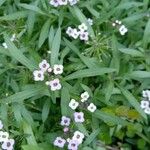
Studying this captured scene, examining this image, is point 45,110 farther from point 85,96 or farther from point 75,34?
point 75,34

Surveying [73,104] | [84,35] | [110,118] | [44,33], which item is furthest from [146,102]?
[44,33]

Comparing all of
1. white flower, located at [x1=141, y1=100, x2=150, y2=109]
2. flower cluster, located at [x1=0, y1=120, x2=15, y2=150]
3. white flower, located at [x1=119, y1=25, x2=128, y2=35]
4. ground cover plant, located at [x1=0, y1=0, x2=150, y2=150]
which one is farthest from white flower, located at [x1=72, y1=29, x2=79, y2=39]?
flower cluster, located at [x1=0, y1=120, x2=15, y2=150]

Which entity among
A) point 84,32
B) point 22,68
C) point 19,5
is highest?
point 19,5

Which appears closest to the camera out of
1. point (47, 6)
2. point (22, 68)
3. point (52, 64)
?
point (52, 64)

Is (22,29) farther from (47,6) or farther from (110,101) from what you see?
(110,101)

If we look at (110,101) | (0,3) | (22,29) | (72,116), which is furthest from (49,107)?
(0,3)

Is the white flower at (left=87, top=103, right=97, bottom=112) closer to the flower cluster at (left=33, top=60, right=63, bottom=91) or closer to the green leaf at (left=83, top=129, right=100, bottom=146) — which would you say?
the green leaf at (left=83, top=129, right=100, bottom=146)

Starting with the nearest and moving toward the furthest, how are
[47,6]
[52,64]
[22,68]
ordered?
[52,64] → [22,68] → [47,6]
